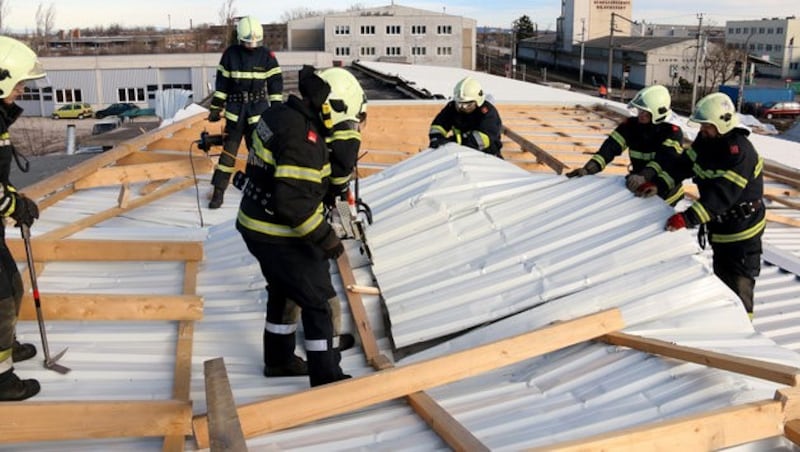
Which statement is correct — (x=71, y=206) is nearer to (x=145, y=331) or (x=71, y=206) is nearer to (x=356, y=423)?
(x=145, y=331)

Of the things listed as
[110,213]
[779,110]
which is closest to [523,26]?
[779,110]

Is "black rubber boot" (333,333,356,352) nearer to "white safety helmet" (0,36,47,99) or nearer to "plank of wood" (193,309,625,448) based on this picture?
"plank of wood" (193,309,625,448)

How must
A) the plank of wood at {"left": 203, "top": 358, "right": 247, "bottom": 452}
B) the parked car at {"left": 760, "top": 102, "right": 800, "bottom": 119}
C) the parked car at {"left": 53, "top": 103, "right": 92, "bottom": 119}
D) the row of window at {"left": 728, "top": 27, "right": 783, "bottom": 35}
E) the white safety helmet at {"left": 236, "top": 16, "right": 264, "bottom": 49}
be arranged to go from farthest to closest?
1. the row of window at {"left": 728, "top": 27, "right": 783, "bottom": 35}
2. the parked car at {"left": 53, "top": 103, "right": 92, "bottom": 119}
3. the parked car at {"left": 760, "top": 102, "right": 800, "bottom": 119}
4. the white safety helmet at {"left": 236, "top": 16, "right": 264, "bottom": 49}
5. the plank of wood at {"left": 203, "top": 358, "right": 247, "bottom": 452}

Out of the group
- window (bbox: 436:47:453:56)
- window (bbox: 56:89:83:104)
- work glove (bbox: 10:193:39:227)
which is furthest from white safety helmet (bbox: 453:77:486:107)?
window (bbox: 436:47:453:56)

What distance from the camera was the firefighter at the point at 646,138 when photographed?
610 cm

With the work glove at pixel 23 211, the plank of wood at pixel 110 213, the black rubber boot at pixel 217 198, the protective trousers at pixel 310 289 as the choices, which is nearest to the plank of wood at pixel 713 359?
the protective trousers at pixel 310 289

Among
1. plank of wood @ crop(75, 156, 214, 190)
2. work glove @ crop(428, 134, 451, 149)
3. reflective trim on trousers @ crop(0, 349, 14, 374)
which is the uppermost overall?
work glove @ crop(428, 134, 451, 149)

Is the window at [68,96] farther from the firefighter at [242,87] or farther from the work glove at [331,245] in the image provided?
the work glove at [331,245]

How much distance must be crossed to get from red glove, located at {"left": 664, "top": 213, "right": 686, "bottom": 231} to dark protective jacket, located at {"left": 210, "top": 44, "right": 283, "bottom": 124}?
4348mm

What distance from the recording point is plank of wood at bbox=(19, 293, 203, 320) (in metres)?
4.48

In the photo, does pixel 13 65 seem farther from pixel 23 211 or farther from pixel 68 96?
pixel 68 96

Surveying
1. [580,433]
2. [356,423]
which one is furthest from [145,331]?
[580,433]

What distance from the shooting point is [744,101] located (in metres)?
41.6

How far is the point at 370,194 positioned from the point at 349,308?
1.72 m
